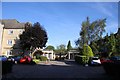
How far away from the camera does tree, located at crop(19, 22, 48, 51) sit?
57969 mm

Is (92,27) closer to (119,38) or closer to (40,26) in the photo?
(40,26)

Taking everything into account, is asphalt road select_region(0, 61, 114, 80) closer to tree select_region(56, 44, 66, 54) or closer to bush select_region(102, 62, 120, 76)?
bush select_region(102, 62, 120, 76)

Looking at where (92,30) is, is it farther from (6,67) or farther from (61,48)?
(61,48)

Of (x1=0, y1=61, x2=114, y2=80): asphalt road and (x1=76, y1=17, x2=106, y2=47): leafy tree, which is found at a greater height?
(x1=76, y1=17, x2=106, y2=47): leafy tree

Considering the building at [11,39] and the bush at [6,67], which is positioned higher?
the building at [11,39]

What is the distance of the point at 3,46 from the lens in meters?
63.8

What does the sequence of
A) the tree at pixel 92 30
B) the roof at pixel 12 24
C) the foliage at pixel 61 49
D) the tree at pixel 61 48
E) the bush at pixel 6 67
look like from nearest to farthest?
the bush at pixel 6 67 < the roof at pixel 12 24 < the tree at pixel 92 30 < the foliage at pixel 61 49 < the tree at pixel 61 48

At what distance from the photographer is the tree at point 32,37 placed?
58.0 metres

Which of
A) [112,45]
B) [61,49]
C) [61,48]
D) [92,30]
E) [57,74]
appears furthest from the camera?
[61,48]

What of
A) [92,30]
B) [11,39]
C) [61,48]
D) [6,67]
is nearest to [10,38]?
[11,39]

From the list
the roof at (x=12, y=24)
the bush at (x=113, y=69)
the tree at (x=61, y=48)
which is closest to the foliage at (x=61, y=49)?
the tree at (x=61, y=48)

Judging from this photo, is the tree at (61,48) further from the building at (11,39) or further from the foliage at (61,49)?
the building at (11,39)

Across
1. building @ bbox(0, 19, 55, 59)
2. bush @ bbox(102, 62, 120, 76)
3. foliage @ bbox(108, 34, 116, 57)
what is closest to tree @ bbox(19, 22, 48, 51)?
building @ bbox(0, 19, 55, 59)

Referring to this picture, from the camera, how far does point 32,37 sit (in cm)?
5847
